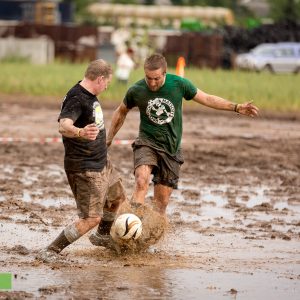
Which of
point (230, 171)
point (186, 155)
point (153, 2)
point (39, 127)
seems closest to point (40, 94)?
point (39, 127)

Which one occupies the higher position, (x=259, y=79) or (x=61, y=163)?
(x=61, y=163)

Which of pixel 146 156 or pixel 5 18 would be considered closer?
pixel 146 156

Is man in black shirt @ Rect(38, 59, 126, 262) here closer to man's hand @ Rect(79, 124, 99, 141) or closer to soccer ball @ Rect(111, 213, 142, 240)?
man's hand @ Rect(79, 124, 99, 141)

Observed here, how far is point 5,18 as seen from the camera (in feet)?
239

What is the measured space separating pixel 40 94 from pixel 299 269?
22224 millimetres

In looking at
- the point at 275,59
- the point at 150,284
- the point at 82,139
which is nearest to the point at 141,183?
the point at 82,139

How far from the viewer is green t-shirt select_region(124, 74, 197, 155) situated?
38.1 feet

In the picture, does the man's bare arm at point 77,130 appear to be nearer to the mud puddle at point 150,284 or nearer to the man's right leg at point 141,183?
the mud puddle at point 150,284

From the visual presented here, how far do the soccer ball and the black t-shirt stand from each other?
1.85ft

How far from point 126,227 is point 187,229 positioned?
79.8 inches

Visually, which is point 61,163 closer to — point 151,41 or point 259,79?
point 259,79

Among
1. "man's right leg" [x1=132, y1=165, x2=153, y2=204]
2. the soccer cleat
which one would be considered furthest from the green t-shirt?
the soccer cleat

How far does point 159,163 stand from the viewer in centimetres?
1183

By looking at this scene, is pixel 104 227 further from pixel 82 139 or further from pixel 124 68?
pixel 124 68
